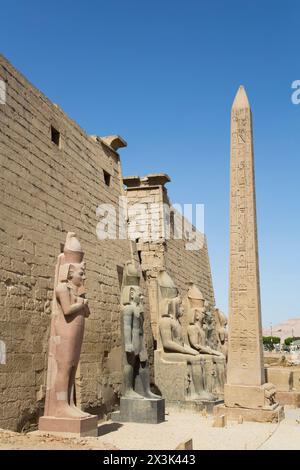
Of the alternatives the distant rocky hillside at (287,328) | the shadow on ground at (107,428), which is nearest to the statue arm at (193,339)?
the shadow on ground at (107,428)

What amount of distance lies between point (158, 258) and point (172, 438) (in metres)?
6.02

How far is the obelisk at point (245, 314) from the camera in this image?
8.41 m

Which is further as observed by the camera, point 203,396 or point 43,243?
point 203,396

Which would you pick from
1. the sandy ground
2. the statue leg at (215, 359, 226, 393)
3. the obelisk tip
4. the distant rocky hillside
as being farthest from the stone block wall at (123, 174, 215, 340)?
the distant rocky hillside

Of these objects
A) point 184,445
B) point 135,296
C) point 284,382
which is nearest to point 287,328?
point 284,382

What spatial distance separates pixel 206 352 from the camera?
11.4 metres

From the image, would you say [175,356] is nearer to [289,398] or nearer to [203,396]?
[203,396]

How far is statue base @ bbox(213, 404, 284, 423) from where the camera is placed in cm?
819

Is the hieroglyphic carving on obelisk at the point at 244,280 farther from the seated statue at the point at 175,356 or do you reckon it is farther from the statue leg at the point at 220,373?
the statue leg at the point at 220,373

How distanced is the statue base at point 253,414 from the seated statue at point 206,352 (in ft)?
6.35

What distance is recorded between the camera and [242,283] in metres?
8.70

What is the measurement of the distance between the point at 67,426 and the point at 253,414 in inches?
135

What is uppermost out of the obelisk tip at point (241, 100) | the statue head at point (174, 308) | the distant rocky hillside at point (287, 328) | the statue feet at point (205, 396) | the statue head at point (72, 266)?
the obelisk tip at point (241, 100)

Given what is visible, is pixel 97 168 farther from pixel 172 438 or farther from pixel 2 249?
pixel 172 438
